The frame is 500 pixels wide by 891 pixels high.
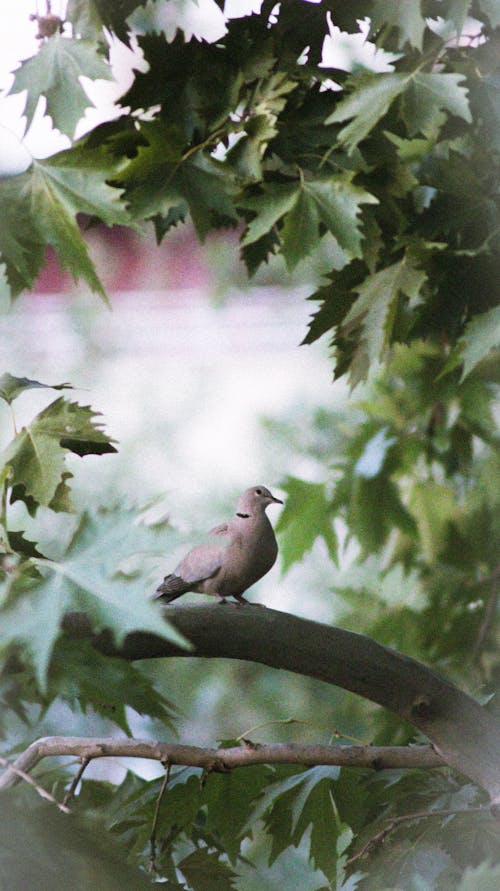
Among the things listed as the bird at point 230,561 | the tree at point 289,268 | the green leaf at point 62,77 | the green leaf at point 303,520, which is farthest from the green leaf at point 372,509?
the green leaf at point 62,77

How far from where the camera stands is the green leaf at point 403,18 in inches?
18.9

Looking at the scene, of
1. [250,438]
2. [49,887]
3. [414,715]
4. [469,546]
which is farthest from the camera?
[250,438]

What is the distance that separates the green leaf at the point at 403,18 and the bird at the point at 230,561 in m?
0.25

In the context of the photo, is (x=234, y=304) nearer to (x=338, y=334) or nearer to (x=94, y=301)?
(x=94, y=301)

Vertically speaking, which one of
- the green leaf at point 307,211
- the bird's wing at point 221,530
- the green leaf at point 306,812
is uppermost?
the green leaf at point 307,211

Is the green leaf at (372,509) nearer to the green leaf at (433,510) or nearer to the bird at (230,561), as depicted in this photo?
the green leaf at (433,510)

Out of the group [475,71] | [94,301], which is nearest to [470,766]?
[475,71]

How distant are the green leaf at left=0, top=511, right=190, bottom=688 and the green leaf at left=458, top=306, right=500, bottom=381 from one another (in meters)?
0.23

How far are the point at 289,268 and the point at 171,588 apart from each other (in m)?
0.18

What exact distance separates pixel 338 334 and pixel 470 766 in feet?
0.83

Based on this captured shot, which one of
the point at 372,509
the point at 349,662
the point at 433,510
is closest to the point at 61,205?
the point at 349,662

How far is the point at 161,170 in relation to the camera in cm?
53

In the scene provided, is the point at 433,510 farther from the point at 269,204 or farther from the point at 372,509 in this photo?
the point at 269,204

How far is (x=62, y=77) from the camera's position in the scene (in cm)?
50
